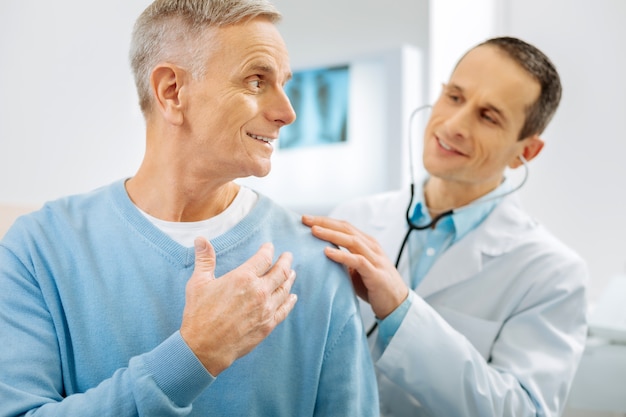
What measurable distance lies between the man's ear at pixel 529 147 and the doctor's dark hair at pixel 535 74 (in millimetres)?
24

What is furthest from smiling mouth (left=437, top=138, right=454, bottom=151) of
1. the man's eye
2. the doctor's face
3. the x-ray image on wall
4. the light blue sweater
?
the x-ray image on wall

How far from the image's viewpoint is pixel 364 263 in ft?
4.34

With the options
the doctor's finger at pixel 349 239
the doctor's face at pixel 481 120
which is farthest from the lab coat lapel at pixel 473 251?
the doctor's finger at pixel 349 239

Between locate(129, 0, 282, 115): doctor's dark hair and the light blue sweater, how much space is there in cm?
24

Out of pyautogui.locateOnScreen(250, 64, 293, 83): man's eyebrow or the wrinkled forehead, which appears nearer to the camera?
pyautogui.locateOnScreen(250, 64, 293, 83): man's eyebrow

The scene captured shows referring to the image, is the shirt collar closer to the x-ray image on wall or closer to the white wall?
the white wall

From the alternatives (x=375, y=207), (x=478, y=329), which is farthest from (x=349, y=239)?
(x=375, y=207)

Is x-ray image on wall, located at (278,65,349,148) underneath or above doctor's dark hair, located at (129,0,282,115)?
underneath

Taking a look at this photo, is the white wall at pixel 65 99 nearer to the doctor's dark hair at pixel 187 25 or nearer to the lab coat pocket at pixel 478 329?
the doctor's dark hair at pixel 187 25

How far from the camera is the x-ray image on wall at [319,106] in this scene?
2754 millimetres

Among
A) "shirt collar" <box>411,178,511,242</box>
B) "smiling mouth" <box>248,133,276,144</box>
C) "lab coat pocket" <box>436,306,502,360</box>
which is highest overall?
"smiling mouth" <box>248,133,276,144</box>

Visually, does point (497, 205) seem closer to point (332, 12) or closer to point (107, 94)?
point (107, 94)

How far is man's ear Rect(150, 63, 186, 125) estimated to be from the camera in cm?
119

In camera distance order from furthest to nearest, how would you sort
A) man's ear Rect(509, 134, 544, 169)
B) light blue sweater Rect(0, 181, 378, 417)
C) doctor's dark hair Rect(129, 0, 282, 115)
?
man's ear Rect(509, 134, 544, 169) → doctor's dark hair Rect(129, 0, 282, 115) → light blue sweater Rect(0, 181, 378, 417)
